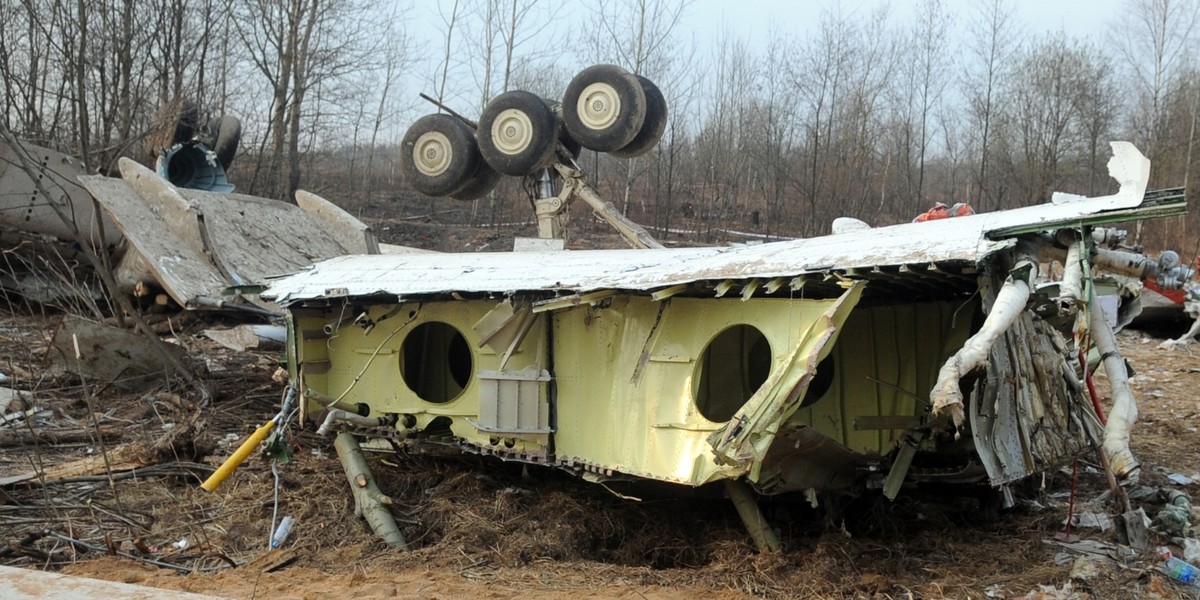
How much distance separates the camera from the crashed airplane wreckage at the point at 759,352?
584cm

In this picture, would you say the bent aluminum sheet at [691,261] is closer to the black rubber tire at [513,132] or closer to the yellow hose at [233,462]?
the yellow hose at [233,462]

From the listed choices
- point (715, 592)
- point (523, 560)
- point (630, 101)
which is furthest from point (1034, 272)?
point (630, 101)

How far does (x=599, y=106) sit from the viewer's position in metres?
12.1

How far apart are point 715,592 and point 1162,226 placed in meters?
26.1

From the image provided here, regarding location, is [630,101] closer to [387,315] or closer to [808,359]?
[387,315]

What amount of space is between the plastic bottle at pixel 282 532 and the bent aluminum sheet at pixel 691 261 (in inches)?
78.1

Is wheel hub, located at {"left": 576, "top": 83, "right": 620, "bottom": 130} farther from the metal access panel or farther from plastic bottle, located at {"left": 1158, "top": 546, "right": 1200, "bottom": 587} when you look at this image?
plastic bottle, located at {"left": 1158, "top": 546, "right": 1200, "bottom": 587}

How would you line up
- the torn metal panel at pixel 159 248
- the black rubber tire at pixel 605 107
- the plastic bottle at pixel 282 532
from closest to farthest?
the plastic bottle at pixel 282 532 < the torn metal panel at pixel 159 248 < the black rubber tire at pixel 605 107

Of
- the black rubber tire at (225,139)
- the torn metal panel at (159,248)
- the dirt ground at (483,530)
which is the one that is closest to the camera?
the dirt ground at (483,530)

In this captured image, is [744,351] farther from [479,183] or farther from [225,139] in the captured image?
[225,139]

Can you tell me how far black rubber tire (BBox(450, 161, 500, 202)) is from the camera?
41.2 ft

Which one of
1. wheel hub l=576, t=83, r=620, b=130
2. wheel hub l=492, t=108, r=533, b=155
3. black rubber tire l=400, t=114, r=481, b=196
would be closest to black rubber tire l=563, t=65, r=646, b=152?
wheel hub l=576, t=83, r=620, b=130

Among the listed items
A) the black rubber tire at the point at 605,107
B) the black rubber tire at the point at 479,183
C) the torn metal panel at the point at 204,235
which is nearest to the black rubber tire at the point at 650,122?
the black rubber tire at the point at 605,107

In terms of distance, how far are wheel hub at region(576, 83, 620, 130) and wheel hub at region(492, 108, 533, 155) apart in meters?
0.72
